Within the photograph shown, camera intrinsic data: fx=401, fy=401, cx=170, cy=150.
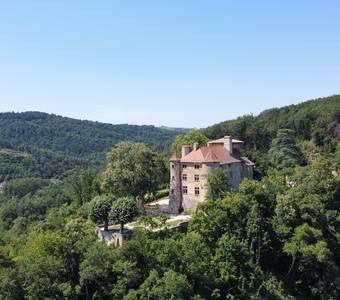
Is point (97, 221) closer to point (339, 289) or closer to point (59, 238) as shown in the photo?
point (59, 238)

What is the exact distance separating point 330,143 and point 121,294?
68751mm

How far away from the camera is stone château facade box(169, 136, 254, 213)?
50.9 meters

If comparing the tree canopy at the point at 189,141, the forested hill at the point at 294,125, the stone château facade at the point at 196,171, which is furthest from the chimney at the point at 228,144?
the forested hill at the point at 294,125

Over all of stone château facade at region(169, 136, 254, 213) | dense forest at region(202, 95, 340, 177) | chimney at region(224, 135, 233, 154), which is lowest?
stone château facade at region(169, 136, 254, 213)

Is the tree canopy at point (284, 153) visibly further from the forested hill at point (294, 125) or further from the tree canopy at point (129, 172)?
the tree canopy at point (129, 172)

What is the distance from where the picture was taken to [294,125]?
10012cm

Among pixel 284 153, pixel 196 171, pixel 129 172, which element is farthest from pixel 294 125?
pixel 129 172

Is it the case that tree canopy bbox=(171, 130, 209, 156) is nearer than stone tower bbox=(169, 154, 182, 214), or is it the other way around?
stone tower bbox=(169, 154, 182, 214)

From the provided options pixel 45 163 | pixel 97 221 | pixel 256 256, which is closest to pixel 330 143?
pixel 256 256

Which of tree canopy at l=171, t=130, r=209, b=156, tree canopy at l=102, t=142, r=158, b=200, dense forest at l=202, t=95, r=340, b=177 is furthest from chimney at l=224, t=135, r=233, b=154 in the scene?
dense forest at l=202, t=95, r=340, b=177

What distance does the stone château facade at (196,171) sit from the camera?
50.9 m

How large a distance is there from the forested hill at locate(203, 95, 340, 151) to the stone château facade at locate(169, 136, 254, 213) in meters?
39.9

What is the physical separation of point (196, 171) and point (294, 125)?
56.7 m

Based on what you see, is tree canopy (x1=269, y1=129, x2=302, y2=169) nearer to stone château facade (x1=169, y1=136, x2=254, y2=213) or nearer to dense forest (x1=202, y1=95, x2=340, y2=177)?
dense forest (x1=202, y1=95, x2=340, y2=177)
